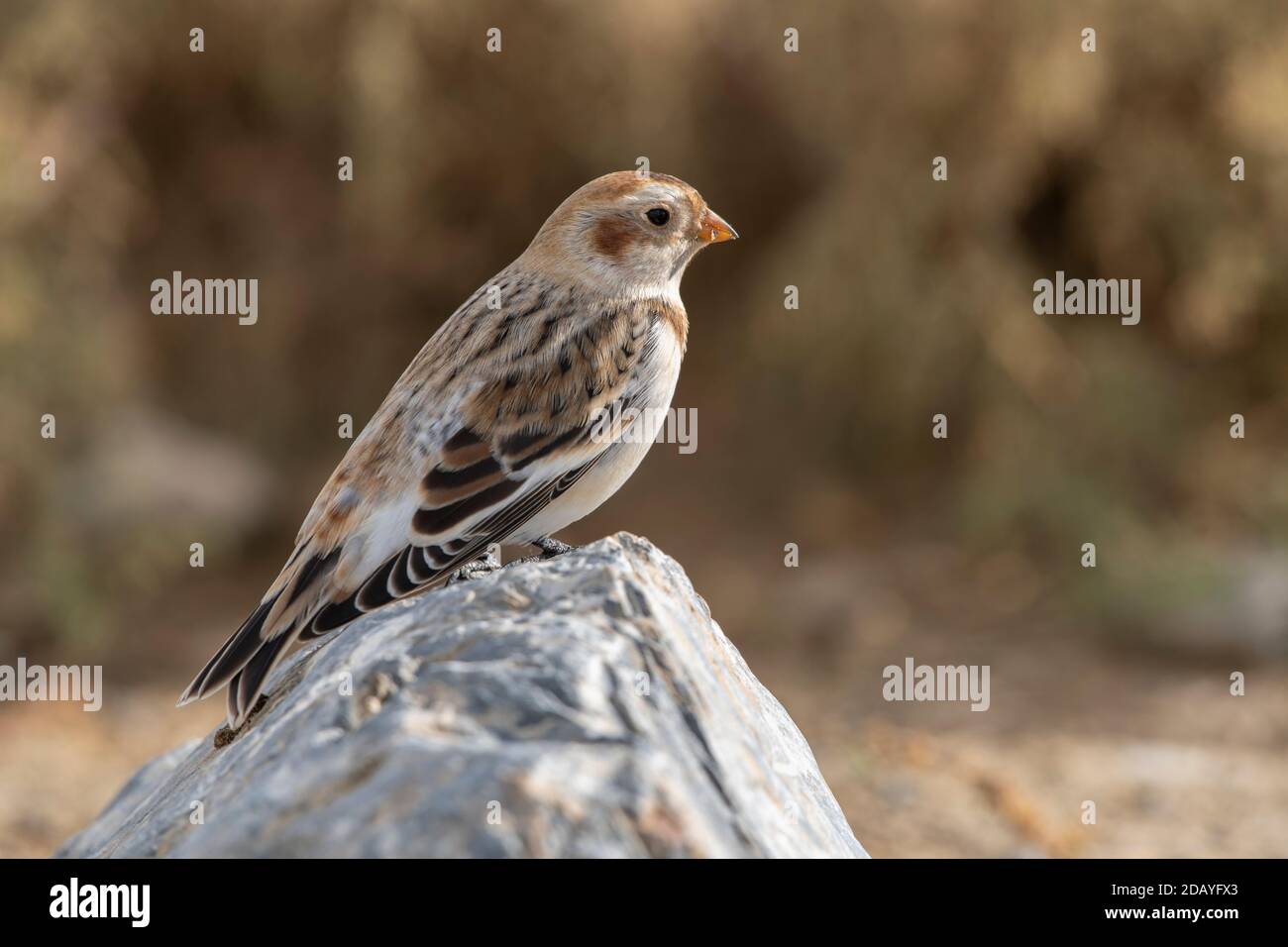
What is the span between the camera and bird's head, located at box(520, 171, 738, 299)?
4.11m

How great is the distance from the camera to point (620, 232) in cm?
412

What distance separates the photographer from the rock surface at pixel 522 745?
7.14 feet

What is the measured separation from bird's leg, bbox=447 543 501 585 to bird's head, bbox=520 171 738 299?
876 mm

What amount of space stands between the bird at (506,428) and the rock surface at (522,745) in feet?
0.82

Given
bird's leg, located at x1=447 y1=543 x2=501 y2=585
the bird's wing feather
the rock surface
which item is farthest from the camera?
bird's leg, located at x1=447 y1=543 x2=501 y2=585

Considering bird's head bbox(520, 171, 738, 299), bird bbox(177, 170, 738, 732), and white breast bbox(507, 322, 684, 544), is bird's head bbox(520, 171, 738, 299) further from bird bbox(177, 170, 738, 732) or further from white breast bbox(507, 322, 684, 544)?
white breast bbox(507, 322, 684, 544)

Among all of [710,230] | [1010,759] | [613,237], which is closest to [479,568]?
[613,237]

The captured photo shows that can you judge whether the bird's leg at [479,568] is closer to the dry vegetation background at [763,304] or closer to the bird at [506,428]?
the bird at [506,428]

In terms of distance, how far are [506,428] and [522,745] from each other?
1519 mm

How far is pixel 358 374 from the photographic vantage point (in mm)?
10367

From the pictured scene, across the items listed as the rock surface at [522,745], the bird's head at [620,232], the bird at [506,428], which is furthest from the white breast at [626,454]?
the rock surface at [522,745]

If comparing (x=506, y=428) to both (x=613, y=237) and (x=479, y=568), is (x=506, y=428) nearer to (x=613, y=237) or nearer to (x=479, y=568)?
(x=479, y=568)

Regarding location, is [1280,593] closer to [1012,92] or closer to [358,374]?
[1012,92]

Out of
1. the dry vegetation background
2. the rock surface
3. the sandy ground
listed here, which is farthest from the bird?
the dry vegetation background
